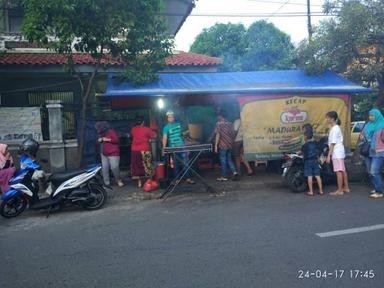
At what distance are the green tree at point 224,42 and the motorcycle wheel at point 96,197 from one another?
17.2 meters

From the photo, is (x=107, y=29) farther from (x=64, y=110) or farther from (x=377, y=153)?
(x=377, y=153)

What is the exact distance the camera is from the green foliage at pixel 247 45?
21891 mm

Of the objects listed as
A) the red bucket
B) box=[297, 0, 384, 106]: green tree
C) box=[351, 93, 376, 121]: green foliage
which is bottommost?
the red bucket

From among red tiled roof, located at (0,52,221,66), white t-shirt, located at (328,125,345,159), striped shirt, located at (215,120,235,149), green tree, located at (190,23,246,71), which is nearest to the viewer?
white t-shirt, located at (328,125,345,159)

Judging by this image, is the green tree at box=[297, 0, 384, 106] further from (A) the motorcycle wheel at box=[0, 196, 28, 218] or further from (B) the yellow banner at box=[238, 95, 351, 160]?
(A) the motorcycle wheel at box=[0, 196, 28, 218]

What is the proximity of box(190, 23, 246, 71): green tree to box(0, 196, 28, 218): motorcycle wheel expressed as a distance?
17.9 meters

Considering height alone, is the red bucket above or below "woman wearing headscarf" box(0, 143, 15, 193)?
below

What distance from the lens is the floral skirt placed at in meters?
8.18

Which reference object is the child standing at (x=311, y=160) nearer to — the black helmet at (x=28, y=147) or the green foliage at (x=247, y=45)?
the black helmet at (x=28, y=147)

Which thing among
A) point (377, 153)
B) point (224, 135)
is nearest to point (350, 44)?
point (377, 153)

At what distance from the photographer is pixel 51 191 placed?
21.1ft

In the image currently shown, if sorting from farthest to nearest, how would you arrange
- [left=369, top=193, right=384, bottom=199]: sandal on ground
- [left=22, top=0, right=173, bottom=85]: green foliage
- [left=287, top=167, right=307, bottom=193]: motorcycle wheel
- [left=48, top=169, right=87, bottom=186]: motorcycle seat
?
[left=287, top=167, right=307, bottom=193]: motorcycle wheel → [left=22, top=0, right=173, bottom=85]: green foliage → [left=369, top=193, right=384, bottom=199]: sandal on ground → [left=48, top=169, right=87, bottom=186]: motorcycle seat

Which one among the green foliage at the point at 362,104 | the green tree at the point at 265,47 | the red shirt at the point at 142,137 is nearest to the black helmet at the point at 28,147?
the red shirt at the point at 142,137
